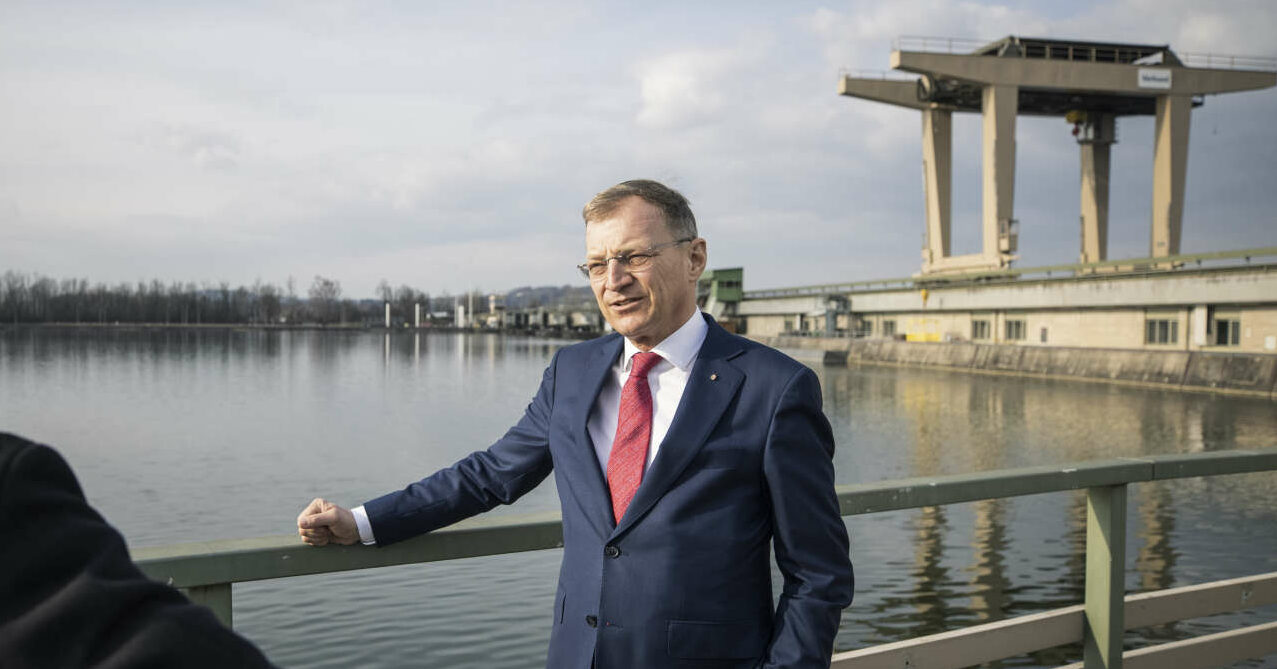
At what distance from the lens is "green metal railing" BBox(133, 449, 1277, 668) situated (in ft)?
6.75

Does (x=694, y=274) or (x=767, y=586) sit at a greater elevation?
(x=694, y=274)

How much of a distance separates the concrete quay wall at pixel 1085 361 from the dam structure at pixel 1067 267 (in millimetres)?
70

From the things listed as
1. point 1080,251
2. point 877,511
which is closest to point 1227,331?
point 1080,251

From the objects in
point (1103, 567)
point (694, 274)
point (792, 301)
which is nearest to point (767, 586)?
point (694, 274)

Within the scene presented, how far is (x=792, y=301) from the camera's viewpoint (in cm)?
6334

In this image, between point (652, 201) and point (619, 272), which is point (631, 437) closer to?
point (619, 272)

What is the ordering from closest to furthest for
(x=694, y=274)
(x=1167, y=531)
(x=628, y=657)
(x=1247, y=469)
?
(x=628, y=657)
(x=694, y=274)
(x=1247, y=469)
(x=1167, y=531)

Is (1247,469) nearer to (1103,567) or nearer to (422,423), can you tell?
(1103,567)

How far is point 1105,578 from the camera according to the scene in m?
3.24

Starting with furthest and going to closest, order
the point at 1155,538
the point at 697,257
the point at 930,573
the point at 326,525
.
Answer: the point at 1155,538, the point at 930,573, the point at 697,257, the point at 326,525

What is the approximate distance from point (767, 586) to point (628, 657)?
346 millimetres

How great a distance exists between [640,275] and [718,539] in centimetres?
61

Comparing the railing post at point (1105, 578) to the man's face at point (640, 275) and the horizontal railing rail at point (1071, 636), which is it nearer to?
the horizontal railing rail at point (1071, 636)

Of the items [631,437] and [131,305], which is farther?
[131,305]
